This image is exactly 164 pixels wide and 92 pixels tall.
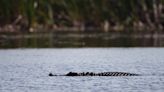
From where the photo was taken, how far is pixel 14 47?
54.6 metres

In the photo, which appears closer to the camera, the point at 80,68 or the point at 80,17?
the point at 80,68

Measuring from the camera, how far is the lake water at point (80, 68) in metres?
29.2

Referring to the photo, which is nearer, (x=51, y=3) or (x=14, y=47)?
(x=14, y=47)

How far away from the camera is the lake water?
95.9ft

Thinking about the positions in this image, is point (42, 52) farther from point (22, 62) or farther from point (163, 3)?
point (163, 3)

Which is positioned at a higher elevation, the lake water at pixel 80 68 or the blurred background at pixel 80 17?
the blurred background at pixel 80 17

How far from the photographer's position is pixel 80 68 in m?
37.7

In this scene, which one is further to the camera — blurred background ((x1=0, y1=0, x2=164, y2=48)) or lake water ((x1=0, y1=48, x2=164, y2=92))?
blurred background ((x1=0, y1=0, x2=164, y2=48))

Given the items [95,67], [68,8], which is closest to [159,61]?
[95,67]

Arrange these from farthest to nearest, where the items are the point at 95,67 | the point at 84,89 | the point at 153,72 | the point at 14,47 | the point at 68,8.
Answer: the point at 68,8, the point at 14,47, the point at 95,67, the point at 153,72, the point at 84,89

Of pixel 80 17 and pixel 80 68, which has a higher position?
pixel 80 17

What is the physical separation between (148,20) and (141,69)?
161 ft

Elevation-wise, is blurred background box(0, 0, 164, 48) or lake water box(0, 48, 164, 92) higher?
blurred background box(0, 0, 164, 48)

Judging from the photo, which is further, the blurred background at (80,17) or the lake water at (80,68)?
the blurred background at (80,17)
